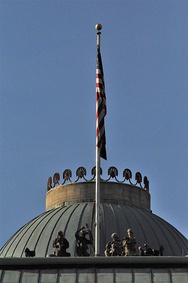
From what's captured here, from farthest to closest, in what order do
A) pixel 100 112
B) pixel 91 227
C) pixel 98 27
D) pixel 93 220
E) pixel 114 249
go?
pixel 93 220, pixel 91 227, pixel 98 27, pixel 100 112, pixel 114 249

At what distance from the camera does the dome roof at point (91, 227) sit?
8666 cm

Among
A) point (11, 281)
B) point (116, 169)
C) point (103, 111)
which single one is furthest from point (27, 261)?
point (116, 169)

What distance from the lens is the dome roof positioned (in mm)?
86662

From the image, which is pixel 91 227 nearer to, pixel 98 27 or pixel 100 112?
pixel 98 27

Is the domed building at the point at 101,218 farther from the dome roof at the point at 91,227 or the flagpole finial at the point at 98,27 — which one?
the flagpole finial at the point at 98,27

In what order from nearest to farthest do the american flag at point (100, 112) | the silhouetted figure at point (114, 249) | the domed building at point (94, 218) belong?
the silhouetted figure at point (114, 249) < the american flag at point (100, 112) < the domed building at point (94, 218)

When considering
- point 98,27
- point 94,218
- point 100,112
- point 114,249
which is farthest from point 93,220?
point 114,249

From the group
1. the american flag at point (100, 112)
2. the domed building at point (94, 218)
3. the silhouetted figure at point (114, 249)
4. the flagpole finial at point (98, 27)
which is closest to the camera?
the silhouetted figure at point (114, 249)

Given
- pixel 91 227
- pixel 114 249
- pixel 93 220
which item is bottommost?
pixel 114 249

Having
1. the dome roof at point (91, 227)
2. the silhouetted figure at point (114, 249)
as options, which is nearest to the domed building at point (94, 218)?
the dome roof at point (91, 227)

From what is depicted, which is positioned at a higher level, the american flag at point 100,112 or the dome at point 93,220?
the dome at point 93,220

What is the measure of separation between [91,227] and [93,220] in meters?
1.24

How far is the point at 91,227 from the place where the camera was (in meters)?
85.9

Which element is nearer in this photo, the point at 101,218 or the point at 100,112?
the point at 100,112
